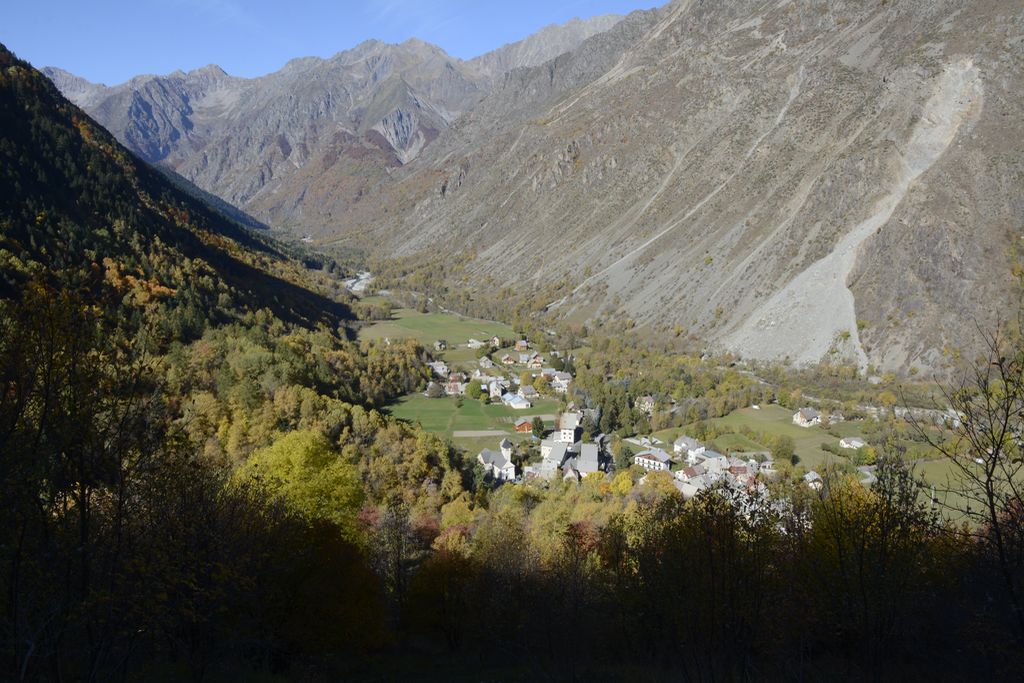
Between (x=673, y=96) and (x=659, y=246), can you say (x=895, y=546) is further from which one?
(x=673, y=96)

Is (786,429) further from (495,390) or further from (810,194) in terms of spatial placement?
(810,194)

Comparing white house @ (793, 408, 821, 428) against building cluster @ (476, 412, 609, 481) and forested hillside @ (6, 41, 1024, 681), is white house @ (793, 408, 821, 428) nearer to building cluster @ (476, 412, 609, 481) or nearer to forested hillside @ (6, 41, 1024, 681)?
building cluster @ (476, 412, 609, 481)

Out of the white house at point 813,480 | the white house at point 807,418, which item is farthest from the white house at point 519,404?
the white house at point 813,480

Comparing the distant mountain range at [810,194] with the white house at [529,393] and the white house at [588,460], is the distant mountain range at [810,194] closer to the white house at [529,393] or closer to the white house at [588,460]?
the white house at [529,393]

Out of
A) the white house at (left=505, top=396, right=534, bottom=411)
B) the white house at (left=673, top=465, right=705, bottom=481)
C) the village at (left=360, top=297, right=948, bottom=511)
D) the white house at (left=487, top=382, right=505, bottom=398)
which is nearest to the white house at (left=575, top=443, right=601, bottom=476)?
the village at (left=360, top=297, right=948, bottom=511)

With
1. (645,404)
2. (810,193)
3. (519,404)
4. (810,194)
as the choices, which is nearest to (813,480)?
(645,404)

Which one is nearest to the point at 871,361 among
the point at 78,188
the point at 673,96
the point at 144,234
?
the point at 144,234
